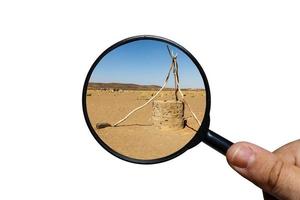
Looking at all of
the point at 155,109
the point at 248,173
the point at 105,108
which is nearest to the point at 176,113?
the point at 155,109

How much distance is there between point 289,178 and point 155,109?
3.80 ft

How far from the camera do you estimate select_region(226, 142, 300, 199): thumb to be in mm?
2238

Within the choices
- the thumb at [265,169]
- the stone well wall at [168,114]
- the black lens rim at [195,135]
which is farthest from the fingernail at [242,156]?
the stone well wall at [168,114]

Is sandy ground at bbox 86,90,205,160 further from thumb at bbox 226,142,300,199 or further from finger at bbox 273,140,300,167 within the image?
finger at bbox 273,140,300,167

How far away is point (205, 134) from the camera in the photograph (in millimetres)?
2336

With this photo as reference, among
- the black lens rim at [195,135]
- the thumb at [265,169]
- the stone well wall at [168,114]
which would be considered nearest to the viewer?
the thumb at [265,169]

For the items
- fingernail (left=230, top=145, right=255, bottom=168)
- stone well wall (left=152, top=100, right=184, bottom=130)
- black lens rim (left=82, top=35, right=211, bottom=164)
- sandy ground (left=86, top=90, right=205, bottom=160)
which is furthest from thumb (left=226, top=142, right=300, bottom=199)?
stone well wall (left=152, top=100, right=184, bottom=130)

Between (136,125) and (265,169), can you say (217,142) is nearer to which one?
(265,169)

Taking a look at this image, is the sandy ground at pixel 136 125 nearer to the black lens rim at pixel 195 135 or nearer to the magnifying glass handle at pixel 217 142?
the black lens rim at pixel 195 135

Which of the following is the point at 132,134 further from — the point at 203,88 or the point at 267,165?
the point at 267,165

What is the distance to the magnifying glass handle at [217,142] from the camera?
229 cm

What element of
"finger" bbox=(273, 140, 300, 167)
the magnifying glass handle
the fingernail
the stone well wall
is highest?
the stone well wall

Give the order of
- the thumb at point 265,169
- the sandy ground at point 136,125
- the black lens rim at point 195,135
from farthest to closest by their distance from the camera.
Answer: the sandy ground at point 136,125 < the black lens rim at point 195,135 < the thumb at point 265,169

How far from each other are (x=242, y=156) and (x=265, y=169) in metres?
0.17
